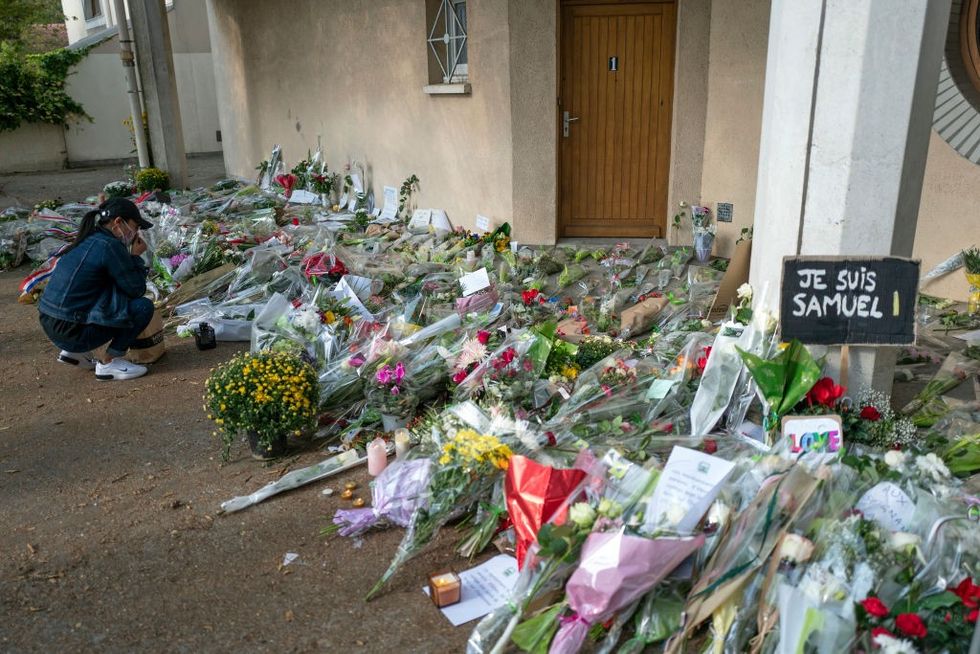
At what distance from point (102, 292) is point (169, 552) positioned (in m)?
2.68

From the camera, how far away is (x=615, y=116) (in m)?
7.84

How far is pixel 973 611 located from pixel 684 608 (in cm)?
86

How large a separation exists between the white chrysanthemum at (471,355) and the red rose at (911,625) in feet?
8.39

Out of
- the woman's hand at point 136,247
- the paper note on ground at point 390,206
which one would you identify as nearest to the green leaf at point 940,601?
the woman's hand at point 136,247

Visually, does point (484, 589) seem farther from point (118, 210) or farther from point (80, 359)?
point (80, 359)

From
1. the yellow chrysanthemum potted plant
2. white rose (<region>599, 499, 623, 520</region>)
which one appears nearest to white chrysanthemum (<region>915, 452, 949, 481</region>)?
white rose (<region>599, 499, 623, 520</region>)

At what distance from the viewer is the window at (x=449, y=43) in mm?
8703

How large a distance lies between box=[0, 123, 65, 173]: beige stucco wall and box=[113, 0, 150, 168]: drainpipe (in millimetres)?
7015

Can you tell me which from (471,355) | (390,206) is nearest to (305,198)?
(390,206)

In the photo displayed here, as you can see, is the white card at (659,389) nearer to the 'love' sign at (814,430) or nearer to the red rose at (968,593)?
the 'love' sign at (814,430)

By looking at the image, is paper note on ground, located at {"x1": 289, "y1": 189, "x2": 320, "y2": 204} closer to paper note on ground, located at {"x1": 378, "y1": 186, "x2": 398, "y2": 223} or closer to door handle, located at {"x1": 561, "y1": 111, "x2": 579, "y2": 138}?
paper note on ground, located at {"x1": 378, "y1": 186, "x2": 398, "y2": 223}

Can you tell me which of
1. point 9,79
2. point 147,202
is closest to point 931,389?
point 147,202

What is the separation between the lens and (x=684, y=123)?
752cm

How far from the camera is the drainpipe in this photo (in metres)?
12.2
